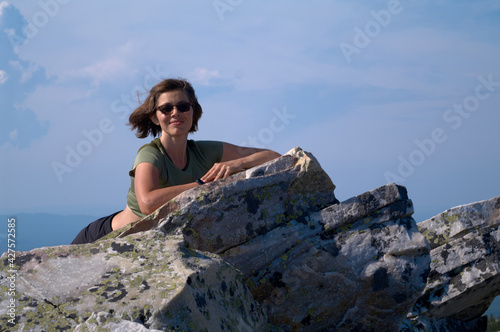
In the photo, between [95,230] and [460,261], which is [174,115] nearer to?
[95,230]

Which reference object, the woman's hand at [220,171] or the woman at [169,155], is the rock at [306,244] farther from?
the woman at [169,155]

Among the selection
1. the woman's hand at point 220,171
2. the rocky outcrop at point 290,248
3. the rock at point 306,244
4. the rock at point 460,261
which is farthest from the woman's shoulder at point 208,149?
the rock at point 460,261

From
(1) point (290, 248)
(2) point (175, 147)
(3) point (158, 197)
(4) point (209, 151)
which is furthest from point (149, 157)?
(1) point (290, 248)

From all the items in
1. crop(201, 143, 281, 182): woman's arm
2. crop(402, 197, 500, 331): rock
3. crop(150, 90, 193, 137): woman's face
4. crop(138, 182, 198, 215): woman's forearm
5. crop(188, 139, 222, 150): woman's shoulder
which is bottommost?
crop(402, 197, 500, 331): rock

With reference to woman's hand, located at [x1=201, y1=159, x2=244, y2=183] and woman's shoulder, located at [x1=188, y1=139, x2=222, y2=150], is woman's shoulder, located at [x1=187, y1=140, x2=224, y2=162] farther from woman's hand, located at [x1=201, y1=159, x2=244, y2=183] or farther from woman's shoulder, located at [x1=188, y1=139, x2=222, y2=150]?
woman's hand, located at [x1=201, y1=159, x2=244, y2=183]

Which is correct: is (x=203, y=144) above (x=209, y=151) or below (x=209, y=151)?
above

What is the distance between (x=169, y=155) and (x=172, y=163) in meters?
0.27

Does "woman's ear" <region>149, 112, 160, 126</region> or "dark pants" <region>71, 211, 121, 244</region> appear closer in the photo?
"dark pants" <region>71, 211, 121, 244</region>

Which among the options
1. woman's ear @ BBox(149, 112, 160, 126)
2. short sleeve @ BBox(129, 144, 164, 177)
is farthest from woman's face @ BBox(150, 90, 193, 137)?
short sleeve @ BBox(129, 144, 164, 177)

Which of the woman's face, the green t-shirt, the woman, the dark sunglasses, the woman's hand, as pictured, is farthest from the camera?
the dark sunglasses

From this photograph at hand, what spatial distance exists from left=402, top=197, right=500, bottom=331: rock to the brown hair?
512 centimetres

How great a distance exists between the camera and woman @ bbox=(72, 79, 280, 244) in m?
8.18

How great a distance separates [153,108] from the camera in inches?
378

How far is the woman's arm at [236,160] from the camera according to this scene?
25.7ft
